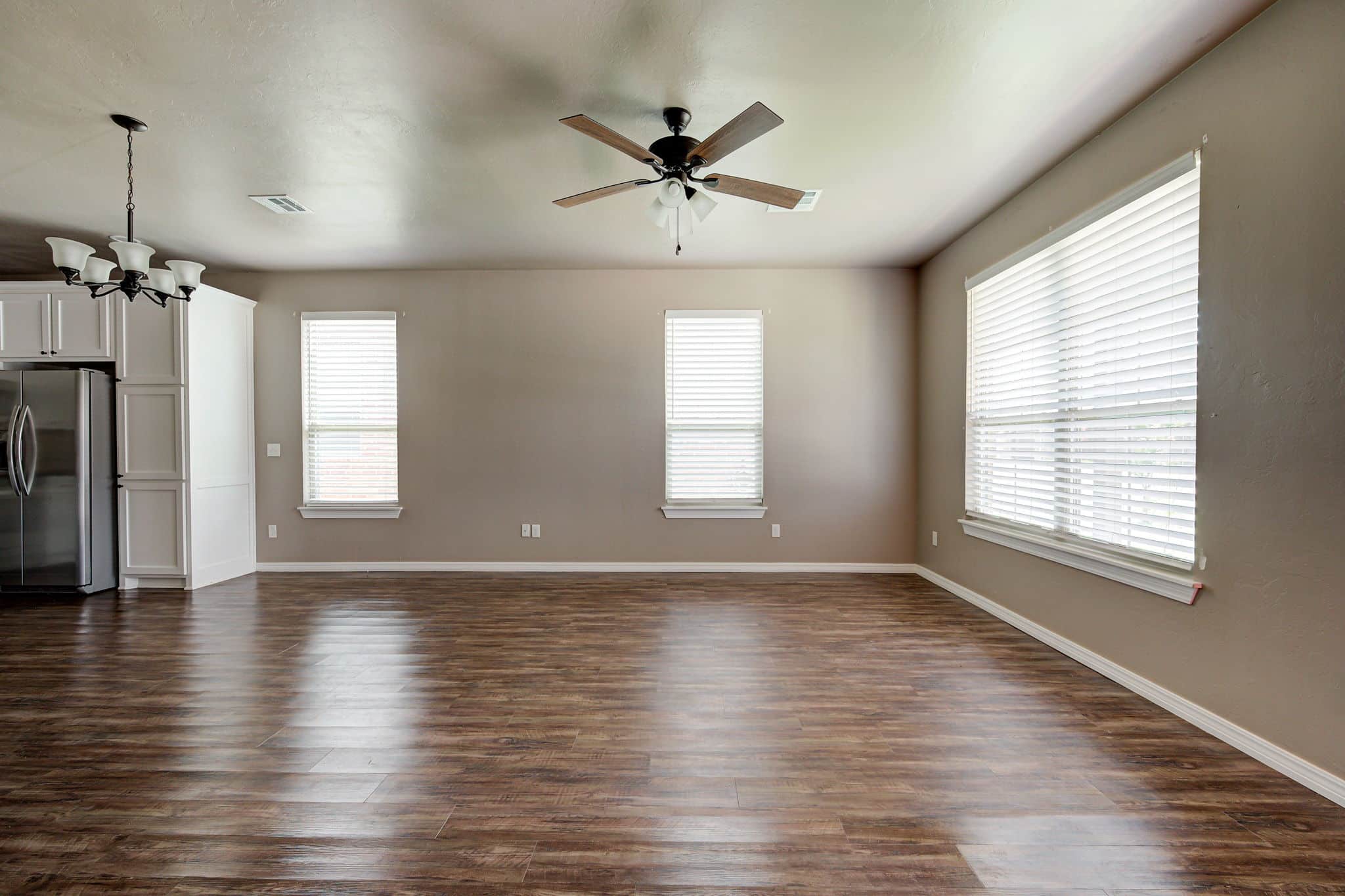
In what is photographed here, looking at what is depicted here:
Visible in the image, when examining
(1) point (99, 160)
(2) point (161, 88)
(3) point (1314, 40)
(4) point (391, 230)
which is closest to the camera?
(3) point (1314, 40)

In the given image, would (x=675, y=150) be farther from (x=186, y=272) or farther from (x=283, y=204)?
(x=186, y=272)

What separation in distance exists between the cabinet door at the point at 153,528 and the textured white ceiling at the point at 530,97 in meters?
2.00

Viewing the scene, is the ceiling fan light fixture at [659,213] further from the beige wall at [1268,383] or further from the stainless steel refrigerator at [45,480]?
the stainless steel refrigerator at [45,480]

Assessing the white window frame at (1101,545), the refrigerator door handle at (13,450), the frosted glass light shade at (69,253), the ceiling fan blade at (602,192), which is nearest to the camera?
the white window frame at (1101,545)

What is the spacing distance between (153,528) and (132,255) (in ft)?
8.80

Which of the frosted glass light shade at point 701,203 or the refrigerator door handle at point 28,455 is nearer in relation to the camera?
the frosted glass light shade at point 701,203

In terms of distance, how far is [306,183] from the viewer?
340cm

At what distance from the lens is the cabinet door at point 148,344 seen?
178 inches

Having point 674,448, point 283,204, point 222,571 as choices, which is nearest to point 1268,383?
point 674,448

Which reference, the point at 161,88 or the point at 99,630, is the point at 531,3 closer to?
the point at 161,88

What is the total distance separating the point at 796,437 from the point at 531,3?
3916mm

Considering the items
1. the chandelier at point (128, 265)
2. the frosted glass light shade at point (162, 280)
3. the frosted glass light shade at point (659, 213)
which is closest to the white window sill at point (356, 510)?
the chandelier at point (128, 265)

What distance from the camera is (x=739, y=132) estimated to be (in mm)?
2279

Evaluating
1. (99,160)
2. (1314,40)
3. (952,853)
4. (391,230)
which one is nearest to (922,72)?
(1314,40)
